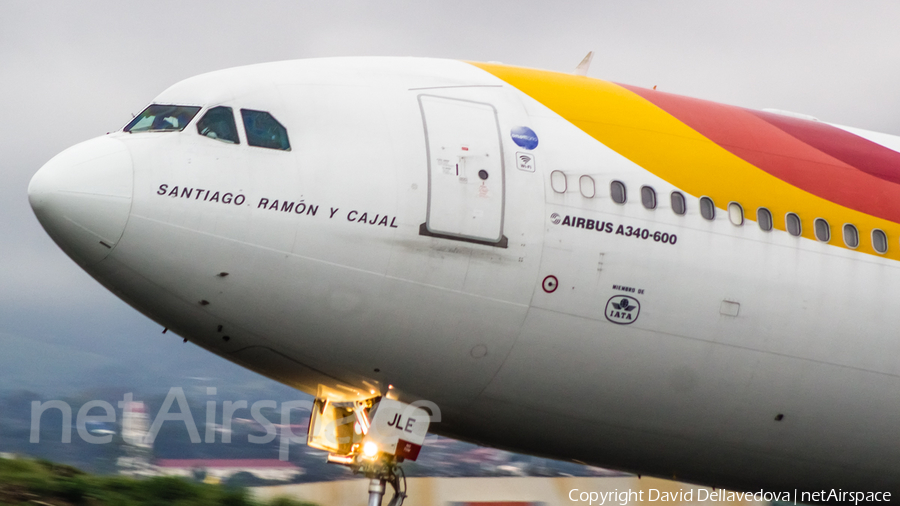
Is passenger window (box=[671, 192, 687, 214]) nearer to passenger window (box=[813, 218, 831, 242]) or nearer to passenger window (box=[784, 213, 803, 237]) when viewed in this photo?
passenger window (box=[784, 213, 803, 237])

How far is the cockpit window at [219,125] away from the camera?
689cm

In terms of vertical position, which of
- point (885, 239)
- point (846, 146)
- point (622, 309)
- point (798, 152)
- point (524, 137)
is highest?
point (846, 146)

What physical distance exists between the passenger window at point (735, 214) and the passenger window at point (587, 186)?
1368 mm

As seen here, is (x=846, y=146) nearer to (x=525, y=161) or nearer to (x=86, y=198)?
(x=525, y=161)

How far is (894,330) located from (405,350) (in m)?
4.71

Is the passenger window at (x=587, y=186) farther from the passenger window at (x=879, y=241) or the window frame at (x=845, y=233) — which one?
the passenger window at (x=879, y=241)

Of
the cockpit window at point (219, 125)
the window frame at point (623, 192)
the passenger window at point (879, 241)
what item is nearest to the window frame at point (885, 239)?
the passenger window at point (879, 241)

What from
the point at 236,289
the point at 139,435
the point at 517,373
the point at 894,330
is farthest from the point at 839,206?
the point at 139,435

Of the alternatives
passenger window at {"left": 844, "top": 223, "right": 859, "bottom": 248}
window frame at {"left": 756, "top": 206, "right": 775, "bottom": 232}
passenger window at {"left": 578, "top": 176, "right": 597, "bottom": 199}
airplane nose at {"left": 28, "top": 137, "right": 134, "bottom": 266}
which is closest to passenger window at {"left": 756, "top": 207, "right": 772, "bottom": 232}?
window frame at {"left": 756, "top": 206, "right": 775, "bottom": 232}

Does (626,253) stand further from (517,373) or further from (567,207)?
(517,373)

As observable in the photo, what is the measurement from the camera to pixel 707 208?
7.82 metres

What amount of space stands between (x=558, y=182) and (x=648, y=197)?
89 cm

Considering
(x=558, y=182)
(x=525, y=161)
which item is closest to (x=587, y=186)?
(x=558, y=182)

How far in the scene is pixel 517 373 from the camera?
7.34 meters
